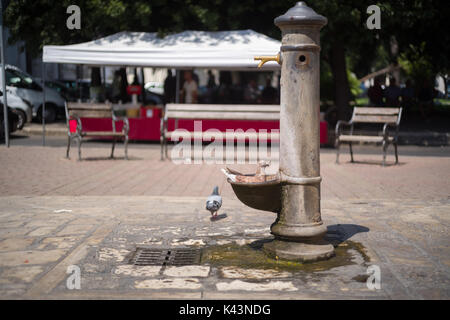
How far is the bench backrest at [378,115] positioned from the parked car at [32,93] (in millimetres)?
12836

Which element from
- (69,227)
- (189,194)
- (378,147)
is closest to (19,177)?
(189,194)

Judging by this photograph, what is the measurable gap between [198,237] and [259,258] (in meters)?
0.83

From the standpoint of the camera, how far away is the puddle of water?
4301mm

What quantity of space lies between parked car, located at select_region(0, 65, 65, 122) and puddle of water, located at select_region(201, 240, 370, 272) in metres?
17.7

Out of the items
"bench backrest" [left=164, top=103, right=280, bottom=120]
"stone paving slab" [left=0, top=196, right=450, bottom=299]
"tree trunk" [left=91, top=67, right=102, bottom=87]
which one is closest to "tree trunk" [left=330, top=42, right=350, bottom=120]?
"bench backrest" [left=164, top=103, right=280, bottom=120]

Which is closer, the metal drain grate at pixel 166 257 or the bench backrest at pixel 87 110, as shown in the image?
the metal drain grate at pixel 166 257

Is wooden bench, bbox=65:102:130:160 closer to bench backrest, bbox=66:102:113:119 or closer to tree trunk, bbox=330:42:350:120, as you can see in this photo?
bench backrest, bbox=66:102:113:119

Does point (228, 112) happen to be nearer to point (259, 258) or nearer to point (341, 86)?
point (341, 86)

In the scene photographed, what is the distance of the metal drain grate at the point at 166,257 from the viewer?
4.37 m

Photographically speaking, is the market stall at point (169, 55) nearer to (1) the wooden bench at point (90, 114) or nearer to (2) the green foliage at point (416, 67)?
(1) the wooden bench at point (90, 114)

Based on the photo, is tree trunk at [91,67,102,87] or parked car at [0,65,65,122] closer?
parked car at [0,65,65,122]

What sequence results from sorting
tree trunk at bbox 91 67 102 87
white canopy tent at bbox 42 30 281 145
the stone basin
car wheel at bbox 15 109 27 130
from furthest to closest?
tree trunk at bbox 91 67 102 87 < car wheel at bbox 15 109 27 130 < white canopy tent at bbox 42 30 281 145 < the stone basin

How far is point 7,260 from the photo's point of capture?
4367 mm

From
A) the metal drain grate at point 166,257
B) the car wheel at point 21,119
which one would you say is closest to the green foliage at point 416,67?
the car wheel at point 21,119
